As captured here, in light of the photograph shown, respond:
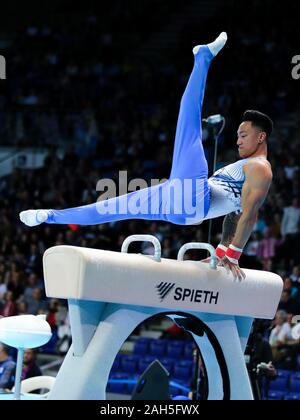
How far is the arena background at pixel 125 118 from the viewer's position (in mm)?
12359

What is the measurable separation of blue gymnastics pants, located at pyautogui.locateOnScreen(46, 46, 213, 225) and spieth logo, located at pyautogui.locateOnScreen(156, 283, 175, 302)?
0.68 m

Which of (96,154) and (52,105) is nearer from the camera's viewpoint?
(96,154)

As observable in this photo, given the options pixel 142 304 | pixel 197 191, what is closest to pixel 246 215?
pixel 197 191

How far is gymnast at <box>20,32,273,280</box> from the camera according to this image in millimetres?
5797

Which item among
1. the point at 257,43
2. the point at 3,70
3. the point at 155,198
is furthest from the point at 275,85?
the point at 155,198

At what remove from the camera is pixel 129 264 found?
5.22 meters

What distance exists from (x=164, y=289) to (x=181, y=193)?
2.66ft

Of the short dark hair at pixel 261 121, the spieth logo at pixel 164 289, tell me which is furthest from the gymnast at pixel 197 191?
the spieth logo at pixel 164 289

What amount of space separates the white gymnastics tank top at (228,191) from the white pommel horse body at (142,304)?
0.54m

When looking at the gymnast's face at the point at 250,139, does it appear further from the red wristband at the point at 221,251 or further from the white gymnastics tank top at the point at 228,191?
the red wristband at the point at 221,251

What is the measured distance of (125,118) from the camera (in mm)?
16562
